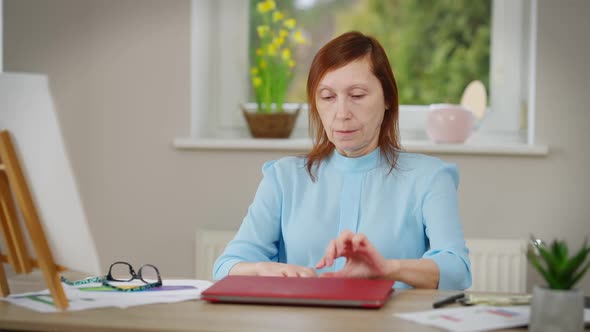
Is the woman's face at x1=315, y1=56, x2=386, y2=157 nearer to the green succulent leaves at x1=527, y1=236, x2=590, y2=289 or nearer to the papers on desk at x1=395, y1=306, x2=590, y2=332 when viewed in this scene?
the papers on desk at x1=395, y1=306, x2=590, y2=332

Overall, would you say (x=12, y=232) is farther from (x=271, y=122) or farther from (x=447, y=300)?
(x=271, y=122)

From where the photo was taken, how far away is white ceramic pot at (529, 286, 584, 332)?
3.96ft

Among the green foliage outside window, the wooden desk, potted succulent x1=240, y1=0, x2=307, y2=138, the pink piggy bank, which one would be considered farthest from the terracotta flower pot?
the wooden desk

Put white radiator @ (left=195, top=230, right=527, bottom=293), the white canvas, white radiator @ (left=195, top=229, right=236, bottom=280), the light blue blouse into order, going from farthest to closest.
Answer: white radiator @ (left=195, top=229, right=236, bottom=280) → white radiator @ (left=195, top=230, right=527, bottom=293) → the light blue blouse → the white canvas

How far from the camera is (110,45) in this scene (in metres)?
3.20

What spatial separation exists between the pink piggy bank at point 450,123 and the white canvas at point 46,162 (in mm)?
1882

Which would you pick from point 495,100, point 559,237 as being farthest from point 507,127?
point 559,237

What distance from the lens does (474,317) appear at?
4.48 feet

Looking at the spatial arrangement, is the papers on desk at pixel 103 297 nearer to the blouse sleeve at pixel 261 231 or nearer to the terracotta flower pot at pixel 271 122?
the blouse sleeve at pixel 261 231

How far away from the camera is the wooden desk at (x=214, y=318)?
4.25ft

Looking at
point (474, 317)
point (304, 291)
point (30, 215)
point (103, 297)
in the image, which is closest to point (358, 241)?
point (304, 291)

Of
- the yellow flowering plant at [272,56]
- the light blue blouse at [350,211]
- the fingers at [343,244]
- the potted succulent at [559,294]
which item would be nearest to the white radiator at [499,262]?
the yellow flowering plant at [272,56]

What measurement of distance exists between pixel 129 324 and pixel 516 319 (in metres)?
0.63

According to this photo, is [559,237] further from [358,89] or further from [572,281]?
[572,281]
